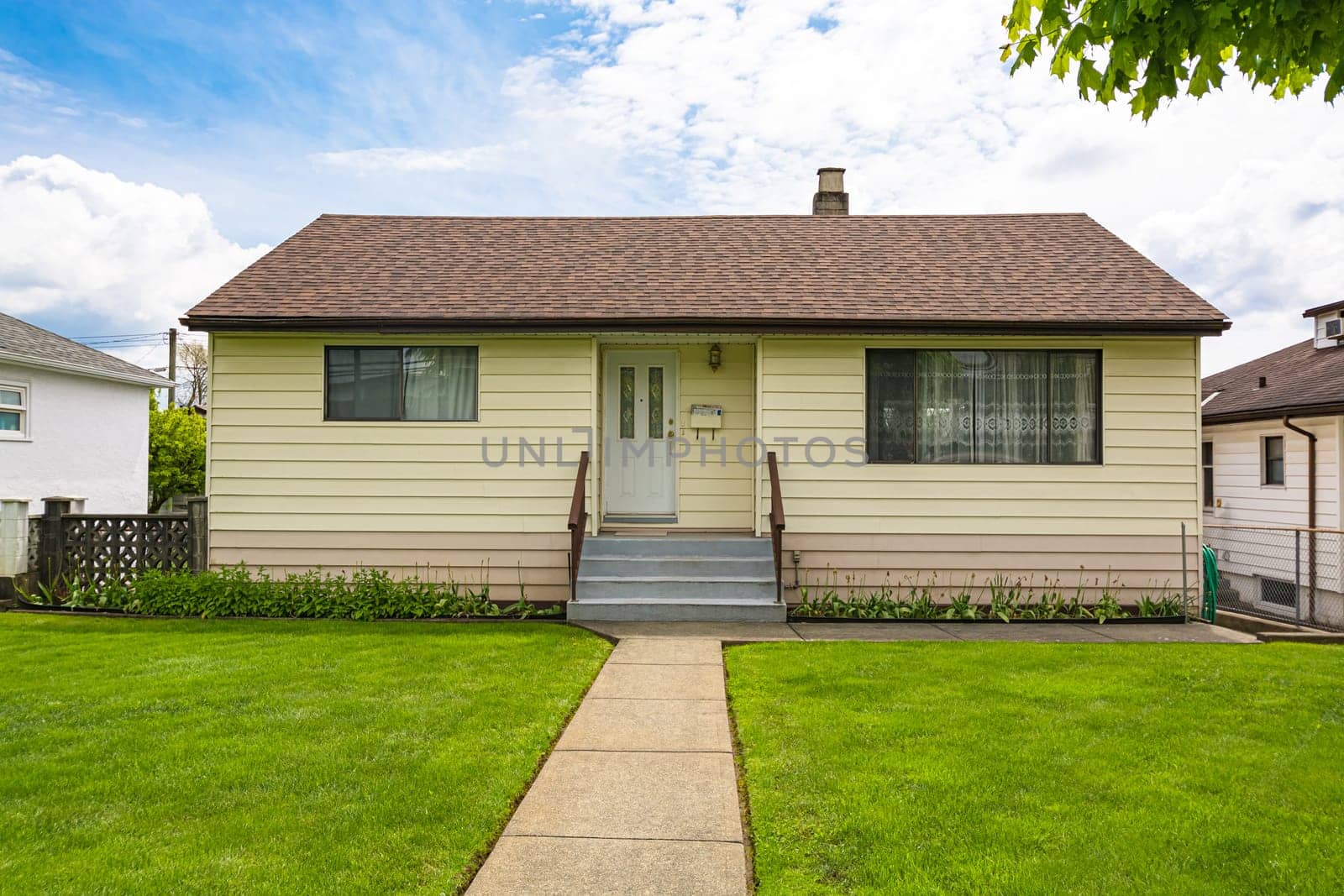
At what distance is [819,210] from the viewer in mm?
12773

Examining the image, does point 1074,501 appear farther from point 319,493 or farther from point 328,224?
point 328,224

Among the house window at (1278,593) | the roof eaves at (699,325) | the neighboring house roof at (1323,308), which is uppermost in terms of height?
the neighboring house roof at (1323,308)

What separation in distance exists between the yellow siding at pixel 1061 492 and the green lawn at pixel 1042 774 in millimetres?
2642

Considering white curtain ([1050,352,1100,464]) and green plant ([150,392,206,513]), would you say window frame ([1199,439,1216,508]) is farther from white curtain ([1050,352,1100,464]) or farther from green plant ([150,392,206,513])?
green plant ([150,392,206,513])

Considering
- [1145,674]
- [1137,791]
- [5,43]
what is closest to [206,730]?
[1137,791]

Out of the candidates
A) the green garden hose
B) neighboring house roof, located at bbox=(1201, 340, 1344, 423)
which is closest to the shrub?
the green garden hose

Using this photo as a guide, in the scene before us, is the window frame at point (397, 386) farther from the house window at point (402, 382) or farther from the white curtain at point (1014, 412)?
the white curtain at point (1014, 412)

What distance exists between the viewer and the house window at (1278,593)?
1242 cm

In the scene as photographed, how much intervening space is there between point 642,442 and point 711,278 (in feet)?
7.31

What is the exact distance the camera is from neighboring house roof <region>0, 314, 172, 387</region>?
14.7 metres

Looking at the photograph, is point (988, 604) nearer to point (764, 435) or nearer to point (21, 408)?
point (764, 435)

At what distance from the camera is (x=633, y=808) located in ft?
11.7

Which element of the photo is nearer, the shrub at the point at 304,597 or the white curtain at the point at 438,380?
the shrub at the point at 304,597

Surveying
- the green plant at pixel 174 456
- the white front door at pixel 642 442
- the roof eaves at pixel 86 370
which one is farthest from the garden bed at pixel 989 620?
the green plant at pixel 174 456
